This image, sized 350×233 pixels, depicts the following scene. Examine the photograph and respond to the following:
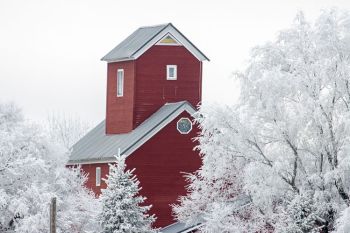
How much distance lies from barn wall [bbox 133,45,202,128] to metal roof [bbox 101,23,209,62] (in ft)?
1.25

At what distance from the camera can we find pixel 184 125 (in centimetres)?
7850

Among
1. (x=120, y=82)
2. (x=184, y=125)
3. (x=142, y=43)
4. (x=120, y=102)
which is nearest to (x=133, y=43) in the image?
(x=142, y=43)

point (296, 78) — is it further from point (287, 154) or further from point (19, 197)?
point (19, 197)

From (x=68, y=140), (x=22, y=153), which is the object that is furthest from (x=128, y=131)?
(x=68, y=140)

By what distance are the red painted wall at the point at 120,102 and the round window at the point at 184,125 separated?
12.2ft

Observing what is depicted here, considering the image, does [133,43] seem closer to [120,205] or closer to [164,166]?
[164,166]

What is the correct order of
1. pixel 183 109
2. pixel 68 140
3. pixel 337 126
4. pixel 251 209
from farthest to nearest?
pixel 68 140 → pixel 183 109 → pixel 251 209 → pixel 337 126

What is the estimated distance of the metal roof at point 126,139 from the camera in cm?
7744

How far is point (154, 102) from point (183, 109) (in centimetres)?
338

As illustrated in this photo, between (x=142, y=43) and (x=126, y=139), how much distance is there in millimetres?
5514

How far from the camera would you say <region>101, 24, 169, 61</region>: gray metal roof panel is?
8038cm

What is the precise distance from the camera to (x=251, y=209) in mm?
69125

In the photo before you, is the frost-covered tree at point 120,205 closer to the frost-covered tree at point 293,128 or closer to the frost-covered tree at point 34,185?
the frost-covered tree at point 34,185

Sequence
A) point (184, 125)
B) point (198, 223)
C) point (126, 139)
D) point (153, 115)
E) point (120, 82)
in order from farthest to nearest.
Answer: point (120, 82) → point (153, 115) → point (126, 139) → point (184, 125) → point (198, 223)
